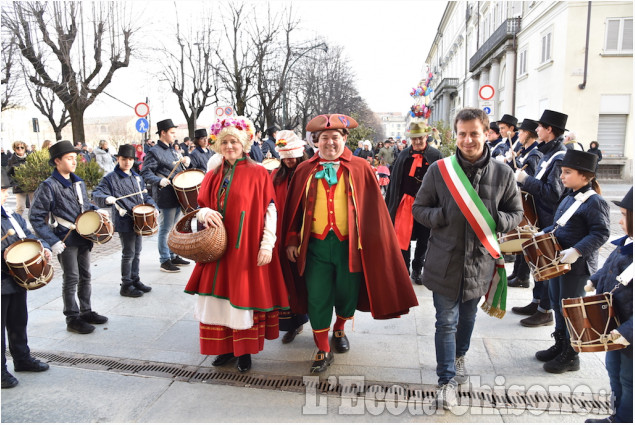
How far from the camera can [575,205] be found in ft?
11.7

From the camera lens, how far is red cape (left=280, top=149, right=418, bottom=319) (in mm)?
3787

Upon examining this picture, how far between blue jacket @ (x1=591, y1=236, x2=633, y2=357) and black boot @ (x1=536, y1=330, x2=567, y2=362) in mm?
1077

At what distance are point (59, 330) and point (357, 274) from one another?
10.4 feet

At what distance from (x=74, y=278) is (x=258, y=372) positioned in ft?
7.28

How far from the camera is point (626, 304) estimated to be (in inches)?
103

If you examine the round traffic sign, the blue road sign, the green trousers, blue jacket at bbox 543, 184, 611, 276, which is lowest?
the green trousers

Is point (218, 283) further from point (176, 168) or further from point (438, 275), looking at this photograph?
point (176, 168)

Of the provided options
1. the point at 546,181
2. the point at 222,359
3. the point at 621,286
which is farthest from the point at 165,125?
the point at 621,286

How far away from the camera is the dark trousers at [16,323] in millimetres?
3656

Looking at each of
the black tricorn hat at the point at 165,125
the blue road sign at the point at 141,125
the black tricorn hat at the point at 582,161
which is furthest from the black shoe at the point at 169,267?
the blue road sign at the point at 141,125

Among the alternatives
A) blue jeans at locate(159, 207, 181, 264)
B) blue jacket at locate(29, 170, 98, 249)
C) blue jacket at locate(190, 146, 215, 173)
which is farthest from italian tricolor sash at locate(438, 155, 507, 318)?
blue jacket at locate(190, 146, 215, 173)

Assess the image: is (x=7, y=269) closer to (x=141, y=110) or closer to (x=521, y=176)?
(x=521, y=176)

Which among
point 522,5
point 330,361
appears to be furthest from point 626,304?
point 522,5

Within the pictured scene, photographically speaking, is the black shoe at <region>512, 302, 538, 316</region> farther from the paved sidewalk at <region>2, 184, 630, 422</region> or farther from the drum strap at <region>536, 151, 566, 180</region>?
the drum strap at <region>536, 151, 566, 180</region>
